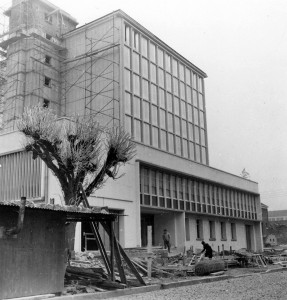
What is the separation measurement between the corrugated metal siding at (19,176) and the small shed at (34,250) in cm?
1406

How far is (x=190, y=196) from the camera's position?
125 feet

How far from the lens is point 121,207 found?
1155 inches

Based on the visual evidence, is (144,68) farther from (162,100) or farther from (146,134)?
(146,134)

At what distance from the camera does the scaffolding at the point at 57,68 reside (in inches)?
1670

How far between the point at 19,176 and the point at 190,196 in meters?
16.3

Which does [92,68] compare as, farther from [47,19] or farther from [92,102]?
[47,19]

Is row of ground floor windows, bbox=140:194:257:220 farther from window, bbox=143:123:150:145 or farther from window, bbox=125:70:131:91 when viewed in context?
window, bbox=125:70:131:91

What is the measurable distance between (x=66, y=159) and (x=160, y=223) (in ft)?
67.9

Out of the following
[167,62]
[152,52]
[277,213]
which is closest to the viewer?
[152,52]

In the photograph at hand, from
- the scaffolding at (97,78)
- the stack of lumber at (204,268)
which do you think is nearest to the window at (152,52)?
the scaffolding at (97,78)

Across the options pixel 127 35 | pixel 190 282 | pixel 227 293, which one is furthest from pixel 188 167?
pixel 227 293

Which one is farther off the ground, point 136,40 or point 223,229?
point 136,40

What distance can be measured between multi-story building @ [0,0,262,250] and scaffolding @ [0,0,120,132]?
0.35ft

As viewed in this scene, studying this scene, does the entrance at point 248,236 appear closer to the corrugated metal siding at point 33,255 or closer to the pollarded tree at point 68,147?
the pollarded tree at point 68,147
